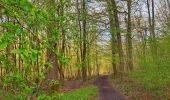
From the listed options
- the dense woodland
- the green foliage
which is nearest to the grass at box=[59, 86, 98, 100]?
the dense woodland

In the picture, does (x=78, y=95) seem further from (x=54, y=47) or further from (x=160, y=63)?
(x=54, y=47)

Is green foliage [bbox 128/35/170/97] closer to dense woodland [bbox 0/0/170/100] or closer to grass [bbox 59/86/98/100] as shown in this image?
dense woodland [bbox 0/0/170/100]

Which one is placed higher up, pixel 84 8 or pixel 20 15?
pixel 84 8

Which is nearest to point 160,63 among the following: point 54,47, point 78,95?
point 78,95

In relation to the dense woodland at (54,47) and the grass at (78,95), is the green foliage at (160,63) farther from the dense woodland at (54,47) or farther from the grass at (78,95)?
the grass at (78,95)

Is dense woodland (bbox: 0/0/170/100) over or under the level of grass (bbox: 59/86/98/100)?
over

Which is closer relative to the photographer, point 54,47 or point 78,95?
point 54,47

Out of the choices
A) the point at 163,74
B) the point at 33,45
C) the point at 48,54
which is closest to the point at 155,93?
the point at 163,74

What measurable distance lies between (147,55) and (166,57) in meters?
2.29

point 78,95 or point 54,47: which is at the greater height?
point 54,47

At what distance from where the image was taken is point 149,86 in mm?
23203

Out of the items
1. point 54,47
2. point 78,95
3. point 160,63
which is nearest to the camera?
point 54,47

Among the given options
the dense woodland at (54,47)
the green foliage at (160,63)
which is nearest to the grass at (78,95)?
the dense woodland at (54,47)

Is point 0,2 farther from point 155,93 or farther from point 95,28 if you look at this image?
point 95,28
